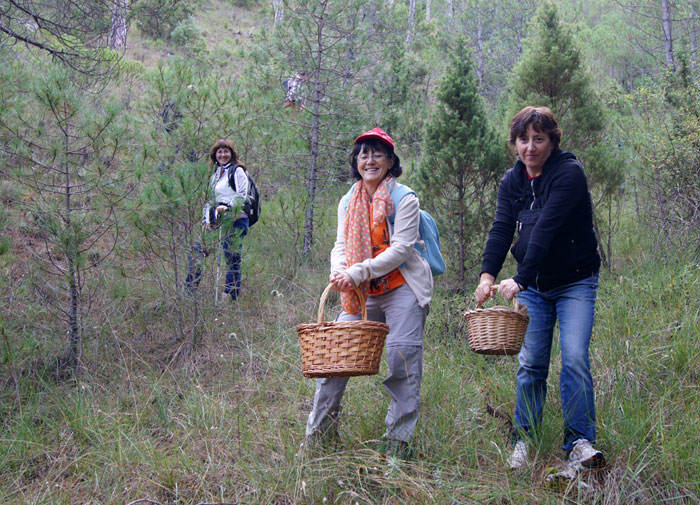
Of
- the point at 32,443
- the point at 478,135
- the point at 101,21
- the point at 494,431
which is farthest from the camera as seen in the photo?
the point at 478,135

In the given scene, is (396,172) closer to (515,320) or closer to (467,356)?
(515,320)

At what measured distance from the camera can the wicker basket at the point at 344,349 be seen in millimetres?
2699

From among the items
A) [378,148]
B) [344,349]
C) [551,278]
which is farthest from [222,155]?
[551,278]

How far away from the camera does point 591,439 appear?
278 centimetres

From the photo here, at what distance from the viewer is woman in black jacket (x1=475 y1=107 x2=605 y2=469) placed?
281cm

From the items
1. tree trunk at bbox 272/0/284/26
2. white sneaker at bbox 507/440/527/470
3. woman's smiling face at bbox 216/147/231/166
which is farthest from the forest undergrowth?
tree trunk at bbox 272/0/284/26

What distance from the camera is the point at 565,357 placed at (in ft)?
9.37

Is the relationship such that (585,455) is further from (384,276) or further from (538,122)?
(538,122)

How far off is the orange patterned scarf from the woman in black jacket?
0.63 meters

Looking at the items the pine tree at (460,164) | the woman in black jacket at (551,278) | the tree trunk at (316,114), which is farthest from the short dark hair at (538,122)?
the tree trunk at (316,114)

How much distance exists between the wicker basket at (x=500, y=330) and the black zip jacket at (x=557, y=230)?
7.0 inches

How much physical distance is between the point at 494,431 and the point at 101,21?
549 centimetres

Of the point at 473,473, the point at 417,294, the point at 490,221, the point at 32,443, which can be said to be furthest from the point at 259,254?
the point at 473,473

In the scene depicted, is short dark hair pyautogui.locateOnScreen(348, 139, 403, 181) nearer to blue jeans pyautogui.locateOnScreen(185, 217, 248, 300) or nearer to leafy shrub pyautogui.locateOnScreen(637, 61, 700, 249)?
blue jeans pyautogui.locateOnScreen(185, 217, 248, 300)
